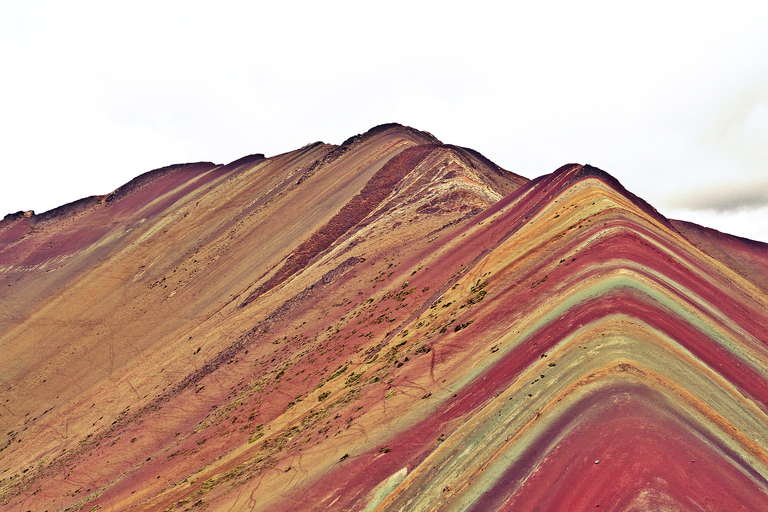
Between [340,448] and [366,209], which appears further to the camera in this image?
[366,209]

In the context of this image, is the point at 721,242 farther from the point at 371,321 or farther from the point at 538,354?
the point at 538,354

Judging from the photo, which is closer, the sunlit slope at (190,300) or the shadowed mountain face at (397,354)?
the shadowed mountain face at (397,354)

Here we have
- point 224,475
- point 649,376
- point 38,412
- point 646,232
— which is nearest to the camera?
point 649,376

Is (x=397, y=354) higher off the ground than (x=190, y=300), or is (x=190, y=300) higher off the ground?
(x=190, y=300)

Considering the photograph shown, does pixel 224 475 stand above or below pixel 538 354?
below

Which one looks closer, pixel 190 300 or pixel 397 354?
pixel 397 354

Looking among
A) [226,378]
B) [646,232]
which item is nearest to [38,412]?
[226,378]

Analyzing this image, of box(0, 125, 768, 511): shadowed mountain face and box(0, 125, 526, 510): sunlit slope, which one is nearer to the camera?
box(0, 125, 768, 511): shadowed mountain face

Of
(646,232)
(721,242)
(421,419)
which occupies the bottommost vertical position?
(421,419)
